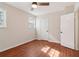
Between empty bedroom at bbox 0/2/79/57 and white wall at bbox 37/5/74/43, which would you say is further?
white wall at bbox 37/5/74/43

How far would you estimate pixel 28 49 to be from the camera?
2.46 metres

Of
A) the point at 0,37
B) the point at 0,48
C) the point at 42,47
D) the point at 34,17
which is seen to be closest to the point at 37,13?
the point at 34,17

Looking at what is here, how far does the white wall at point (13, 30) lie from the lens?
263 centimetres

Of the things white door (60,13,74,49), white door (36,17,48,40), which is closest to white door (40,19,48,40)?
white door (36,17,48,40)

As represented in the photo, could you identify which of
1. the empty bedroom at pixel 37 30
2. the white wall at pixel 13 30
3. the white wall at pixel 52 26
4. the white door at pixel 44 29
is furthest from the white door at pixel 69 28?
the white wall at pixel 13 30

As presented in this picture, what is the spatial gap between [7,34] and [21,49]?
72 cm

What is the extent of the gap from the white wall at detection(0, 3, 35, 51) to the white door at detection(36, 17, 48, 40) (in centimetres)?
42

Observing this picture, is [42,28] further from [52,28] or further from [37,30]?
[52,28]

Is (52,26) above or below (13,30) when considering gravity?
above

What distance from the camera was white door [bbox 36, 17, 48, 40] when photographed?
2199 millimetres

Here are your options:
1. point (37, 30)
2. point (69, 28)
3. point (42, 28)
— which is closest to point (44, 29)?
point (42, 28)

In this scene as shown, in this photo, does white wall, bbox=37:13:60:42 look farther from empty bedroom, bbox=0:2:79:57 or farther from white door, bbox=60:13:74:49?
white door, bbox=60:13:74:49

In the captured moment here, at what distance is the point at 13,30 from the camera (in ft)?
9.61

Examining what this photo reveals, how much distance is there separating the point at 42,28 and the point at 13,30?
117 cm
